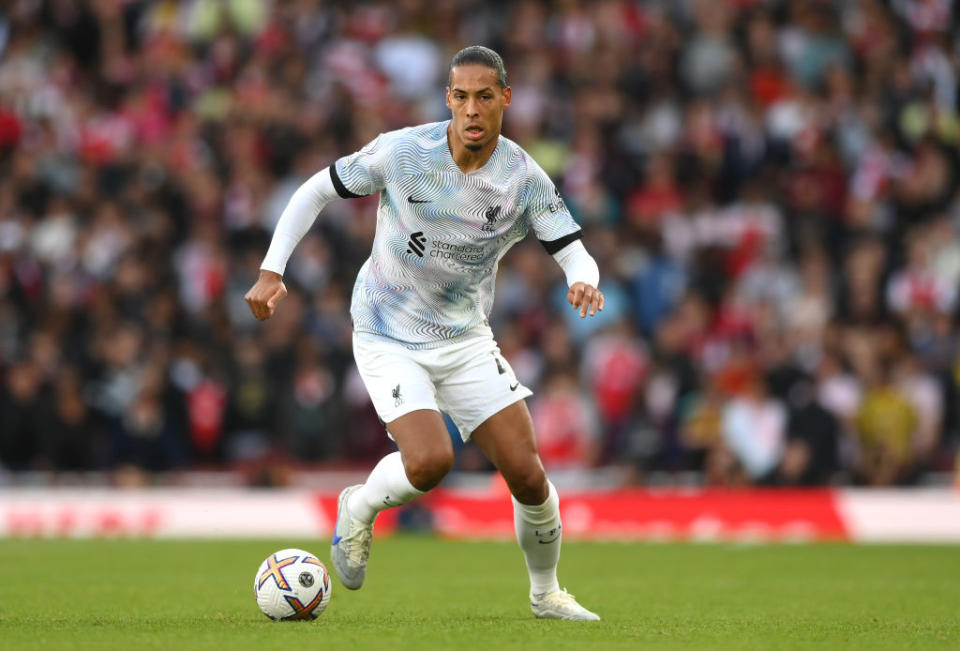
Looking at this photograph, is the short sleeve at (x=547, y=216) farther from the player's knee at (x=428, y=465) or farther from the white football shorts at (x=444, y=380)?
the player's knee at (x=428, y=465)

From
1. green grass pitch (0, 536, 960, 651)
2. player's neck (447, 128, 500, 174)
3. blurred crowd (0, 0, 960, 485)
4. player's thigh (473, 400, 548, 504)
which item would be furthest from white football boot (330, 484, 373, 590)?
blurred crowd (0, 0, 960, 485)

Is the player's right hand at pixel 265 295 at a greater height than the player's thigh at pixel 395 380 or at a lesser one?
greater

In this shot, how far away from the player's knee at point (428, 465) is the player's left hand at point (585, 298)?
3.07ft

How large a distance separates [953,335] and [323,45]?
8821 mm

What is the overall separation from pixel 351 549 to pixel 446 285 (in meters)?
1.36

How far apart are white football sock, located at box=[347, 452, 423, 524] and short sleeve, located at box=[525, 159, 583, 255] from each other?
1286 millimetres

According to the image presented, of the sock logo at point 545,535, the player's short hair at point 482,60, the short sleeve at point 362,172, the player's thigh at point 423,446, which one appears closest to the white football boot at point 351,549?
the player's thigh at point 423,446

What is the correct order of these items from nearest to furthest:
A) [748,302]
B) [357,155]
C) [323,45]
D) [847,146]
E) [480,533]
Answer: [357,155] → [480,533] → [748,302] → [847,146] → [323,45]

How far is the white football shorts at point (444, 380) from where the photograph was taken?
24.4 feet

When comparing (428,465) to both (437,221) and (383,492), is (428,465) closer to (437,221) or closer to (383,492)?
(383,492)

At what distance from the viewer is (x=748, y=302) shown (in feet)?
55.1

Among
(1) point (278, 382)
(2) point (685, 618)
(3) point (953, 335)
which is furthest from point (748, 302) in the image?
(2) point (685, 618)

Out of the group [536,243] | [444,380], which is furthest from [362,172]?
[536,243]

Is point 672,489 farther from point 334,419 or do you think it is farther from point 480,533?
point 334,419
